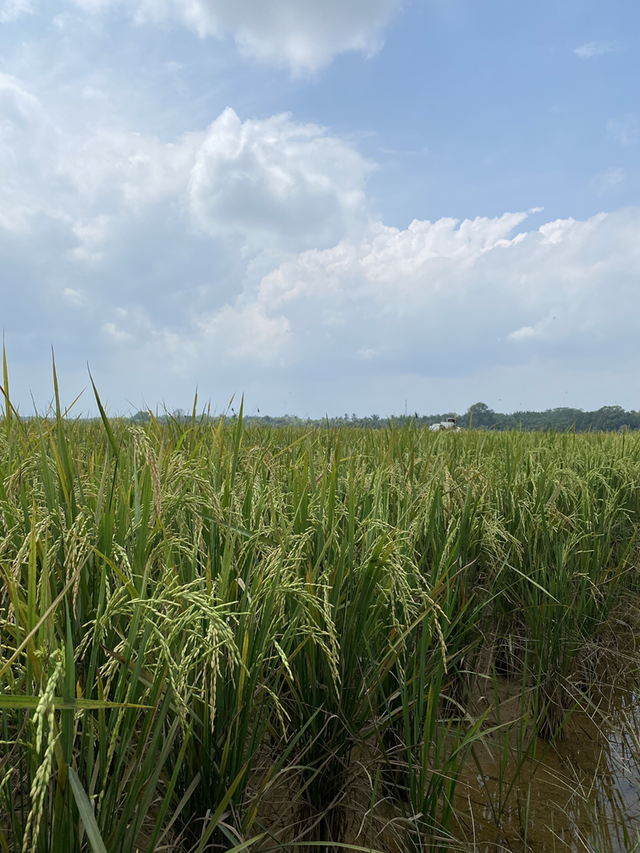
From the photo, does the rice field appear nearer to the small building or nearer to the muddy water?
the muddy water

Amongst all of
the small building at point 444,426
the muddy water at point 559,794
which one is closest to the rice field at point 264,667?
the muddy water at point 559,794

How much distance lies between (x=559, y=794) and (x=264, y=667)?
4.39 feet

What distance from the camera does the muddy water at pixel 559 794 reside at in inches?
62.4

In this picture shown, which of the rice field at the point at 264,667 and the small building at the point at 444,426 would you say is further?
the small building at the point at 444,426

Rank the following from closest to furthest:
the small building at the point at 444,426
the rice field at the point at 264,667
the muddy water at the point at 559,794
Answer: the rice field at the point at 264,667
the muddy water at the point at 559,794
the small building at the point at 444,426

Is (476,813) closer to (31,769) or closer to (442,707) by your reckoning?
(442,707)

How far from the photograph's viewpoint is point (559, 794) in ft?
6.03

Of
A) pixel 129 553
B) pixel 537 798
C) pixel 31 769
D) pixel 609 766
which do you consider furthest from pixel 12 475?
pixel 609 766

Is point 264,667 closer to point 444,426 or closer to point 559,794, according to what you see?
point 559,794

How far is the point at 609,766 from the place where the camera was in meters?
2.00

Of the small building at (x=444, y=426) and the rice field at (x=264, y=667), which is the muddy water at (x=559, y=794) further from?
the small building at (x=444, y=426)

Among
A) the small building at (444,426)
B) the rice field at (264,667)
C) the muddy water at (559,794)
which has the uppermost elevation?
the small building at (444,426)

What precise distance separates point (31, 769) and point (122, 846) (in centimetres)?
22

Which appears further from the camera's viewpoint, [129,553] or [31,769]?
[129,553]
